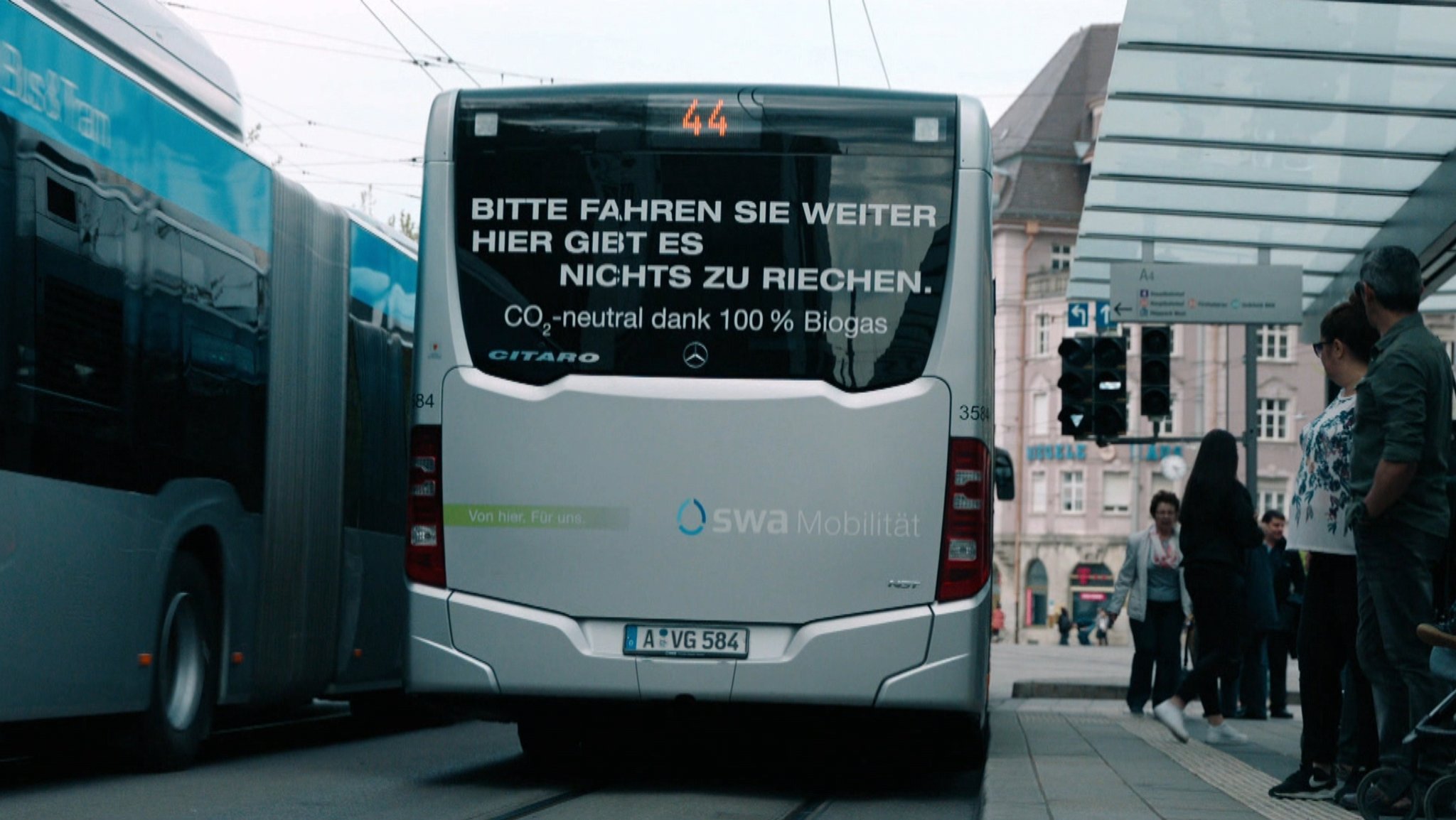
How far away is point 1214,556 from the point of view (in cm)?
1292

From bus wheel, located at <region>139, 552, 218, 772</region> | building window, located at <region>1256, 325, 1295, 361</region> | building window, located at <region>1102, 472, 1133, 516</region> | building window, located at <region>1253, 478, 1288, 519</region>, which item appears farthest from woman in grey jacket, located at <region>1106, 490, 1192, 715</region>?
building window, located at <region>1256, 325, 1295, 361</region>

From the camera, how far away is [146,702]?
9.65 meters

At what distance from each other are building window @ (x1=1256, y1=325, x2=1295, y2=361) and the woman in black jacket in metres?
65.5

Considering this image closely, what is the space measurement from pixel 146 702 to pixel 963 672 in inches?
148

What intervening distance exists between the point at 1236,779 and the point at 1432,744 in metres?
2.91

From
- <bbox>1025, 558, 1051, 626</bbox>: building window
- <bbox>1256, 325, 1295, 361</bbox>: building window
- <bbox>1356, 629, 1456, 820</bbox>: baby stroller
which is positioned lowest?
<bbox>1025, 558, 1051, 626</bbox>: building window

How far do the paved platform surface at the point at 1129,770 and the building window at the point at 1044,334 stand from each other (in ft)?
203

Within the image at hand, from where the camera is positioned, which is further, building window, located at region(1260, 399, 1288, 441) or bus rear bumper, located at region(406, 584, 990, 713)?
building window, located at region(1260, 399, 1288, 441)

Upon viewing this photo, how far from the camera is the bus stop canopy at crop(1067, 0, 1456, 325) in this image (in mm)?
13773

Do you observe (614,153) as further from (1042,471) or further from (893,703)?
(1042,471)

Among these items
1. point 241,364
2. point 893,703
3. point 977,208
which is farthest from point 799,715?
point 241,364

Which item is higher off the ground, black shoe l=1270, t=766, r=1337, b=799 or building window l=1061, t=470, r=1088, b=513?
building window l=1061, t=470, r=1088, b=513

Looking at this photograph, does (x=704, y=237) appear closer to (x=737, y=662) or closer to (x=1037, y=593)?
(x=737, y=662)

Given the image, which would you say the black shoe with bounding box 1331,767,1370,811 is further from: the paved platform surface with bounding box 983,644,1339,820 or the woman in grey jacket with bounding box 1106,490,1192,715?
the woman in grey jacket with bounding box 1106,490,1192,715
